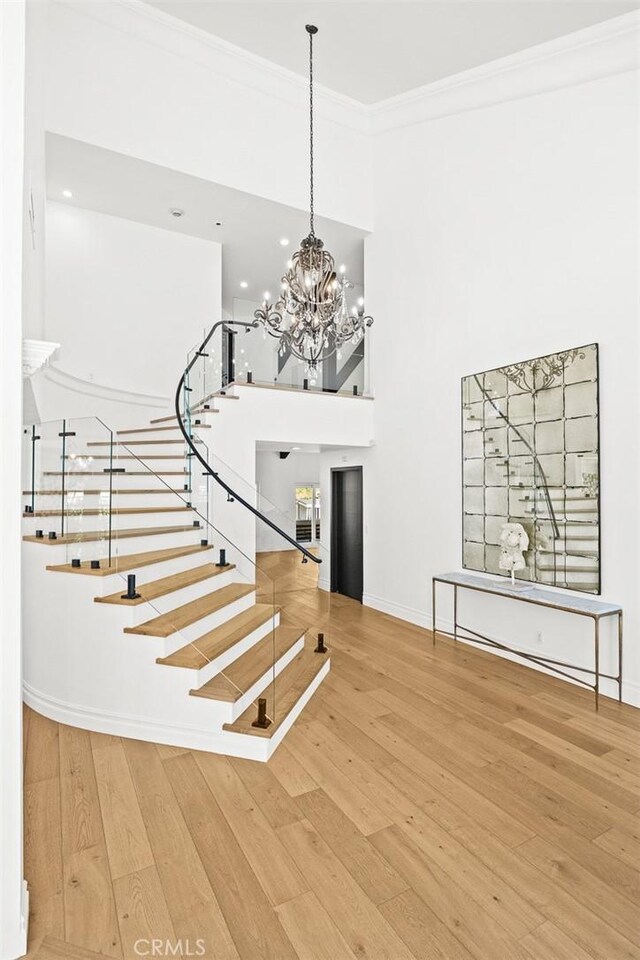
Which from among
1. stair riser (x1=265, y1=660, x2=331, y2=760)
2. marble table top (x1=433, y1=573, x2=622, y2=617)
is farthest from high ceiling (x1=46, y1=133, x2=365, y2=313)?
stair riser (x1=265, y1=660, x2=331, y2=760)

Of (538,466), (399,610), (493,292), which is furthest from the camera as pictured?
(399,610)

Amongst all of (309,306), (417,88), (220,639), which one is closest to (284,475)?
(309,306)

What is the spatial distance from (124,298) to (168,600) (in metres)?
5.39

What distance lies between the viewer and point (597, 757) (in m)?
3.26

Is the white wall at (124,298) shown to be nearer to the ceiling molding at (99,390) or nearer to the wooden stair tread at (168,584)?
the ceiling molding at (99,390)

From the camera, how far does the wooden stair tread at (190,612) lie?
3.44 metres

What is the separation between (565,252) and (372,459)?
344 cm

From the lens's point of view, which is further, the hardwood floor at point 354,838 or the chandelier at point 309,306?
the chandelier at point 309,306

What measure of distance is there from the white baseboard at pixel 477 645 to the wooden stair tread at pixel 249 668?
2.26 m

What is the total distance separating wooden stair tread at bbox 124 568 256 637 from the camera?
3438 millimetres

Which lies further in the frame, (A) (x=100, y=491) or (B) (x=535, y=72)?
(B) (x=535, y=72)

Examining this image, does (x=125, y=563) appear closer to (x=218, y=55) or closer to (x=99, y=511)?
(x=99, y=511)

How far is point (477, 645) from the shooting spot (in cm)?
541

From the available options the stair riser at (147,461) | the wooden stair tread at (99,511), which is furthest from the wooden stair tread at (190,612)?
the stair riser at (147,461)
